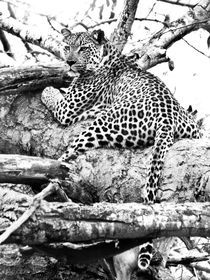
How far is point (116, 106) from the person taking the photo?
23.3 feet

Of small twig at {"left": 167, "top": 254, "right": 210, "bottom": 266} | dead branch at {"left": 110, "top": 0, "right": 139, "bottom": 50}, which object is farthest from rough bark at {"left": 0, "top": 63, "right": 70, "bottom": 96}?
small twig at {"left": 167, "top": 254, "right": 210, "bottom": 266}

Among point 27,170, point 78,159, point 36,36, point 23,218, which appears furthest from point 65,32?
point 23,218

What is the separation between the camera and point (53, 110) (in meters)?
7.44

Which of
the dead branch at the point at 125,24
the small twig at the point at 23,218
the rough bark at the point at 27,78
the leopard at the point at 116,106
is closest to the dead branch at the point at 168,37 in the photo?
the leopard at the point at 116,106

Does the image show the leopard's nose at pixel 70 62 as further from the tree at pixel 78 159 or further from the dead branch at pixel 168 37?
the dead branch at pixel 168 37

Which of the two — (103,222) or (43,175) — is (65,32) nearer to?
(43,175)

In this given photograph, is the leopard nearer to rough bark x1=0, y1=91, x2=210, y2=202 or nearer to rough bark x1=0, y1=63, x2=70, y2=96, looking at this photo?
rough bark x1=0, y1=91, x2=210, y2=202

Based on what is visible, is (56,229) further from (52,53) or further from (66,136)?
(52,53)

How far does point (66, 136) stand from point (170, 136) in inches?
52.1

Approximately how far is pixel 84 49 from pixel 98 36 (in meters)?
0.35

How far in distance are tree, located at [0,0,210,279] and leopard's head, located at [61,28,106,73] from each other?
6.9 inches

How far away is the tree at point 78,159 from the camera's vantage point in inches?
164

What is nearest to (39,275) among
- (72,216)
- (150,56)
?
(72,216)

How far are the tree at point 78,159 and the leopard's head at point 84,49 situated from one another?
0.17m
